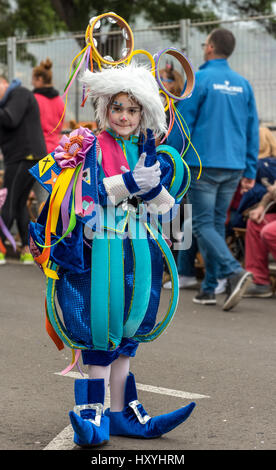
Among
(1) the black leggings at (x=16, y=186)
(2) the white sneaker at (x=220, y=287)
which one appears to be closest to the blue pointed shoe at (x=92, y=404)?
(2) the white sneaker at (x=220, y=287)

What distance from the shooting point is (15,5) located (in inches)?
1099

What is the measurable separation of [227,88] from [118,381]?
3.90 meters

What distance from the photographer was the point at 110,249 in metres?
3.78

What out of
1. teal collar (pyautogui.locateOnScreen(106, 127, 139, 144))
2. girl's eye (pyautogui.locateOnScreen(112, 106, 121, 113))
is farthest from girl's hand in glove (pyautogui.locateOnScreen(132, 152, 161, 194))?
girl's eye (pyautogui.locateOnScreen(112, 106, 121, 113))

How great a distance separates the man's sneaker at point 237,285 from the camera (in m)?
6.98

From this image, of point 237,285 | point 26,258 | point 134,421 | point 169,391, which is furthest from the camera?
point 26,258

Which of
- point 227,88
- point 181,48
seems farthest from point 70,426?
point 181,48

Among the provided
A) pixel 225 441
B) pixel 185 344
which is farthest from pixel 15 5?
pixel 225 441

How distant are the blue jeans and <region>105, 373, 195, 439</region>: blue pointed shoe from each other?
3268 millimetres

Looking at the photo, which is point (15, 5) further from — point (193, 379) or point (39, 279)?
point (193, 379)

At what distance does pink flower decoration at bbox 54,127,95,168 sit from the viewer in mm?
3785

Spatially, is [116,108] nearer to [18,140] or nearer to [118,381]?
[118,381]

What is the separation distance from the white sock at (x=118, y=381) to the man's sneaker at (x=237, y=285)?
3146 mm
